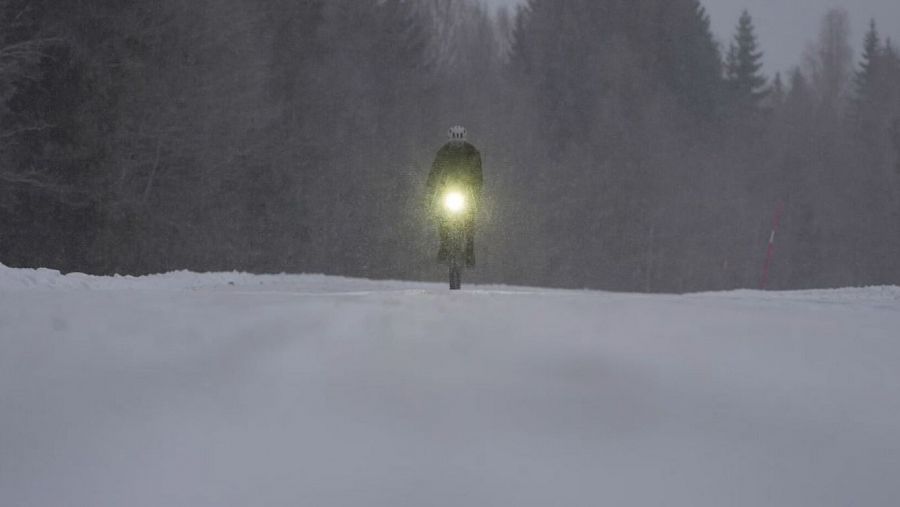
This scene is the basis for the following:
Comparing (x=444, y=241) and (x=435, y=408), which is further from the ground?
(x=444, y=241)

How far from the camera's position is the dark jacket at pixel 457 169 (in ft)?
45.4

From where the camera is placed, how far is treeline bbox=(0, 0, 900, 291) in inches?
939

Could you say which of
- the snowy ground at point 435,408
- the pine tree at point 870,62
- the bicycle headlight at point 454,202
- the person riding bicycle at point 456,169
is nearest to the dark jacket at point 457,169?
the person riding bicycle at point 456,169

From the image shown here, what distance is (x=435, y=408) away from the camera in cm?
473

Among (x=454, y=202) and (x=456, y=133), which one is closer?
(x=456, y=133)

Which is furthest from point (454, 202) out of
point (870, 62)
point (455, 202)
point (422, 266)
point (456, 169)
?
point (870, 62)

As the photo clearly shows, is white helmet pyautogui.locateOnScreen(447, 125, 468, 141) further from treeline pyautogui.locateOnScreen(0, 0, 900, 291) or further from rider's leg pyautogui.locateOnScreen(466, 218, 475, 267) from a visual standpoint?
treeline pyautogui.locateOnScreen(0, 0, 900, 291)

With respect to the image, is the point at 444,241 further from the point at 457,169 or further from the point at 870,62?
the point at 870,62

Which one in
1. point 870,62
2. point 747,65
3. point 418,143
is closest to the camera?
point 418,143

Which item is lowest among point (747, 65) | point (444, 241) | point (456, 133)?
point (444, 241)

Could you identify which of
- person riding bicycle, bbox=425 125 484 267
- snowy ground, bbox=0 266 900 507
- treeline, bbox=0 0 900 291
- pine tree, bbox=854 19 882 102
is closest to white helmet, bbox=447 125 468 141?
person riding bicycle, bbox=425 125 484 267

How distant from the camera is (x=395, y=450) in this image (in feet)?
14.3

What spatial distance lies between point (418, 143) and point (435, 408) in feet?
136

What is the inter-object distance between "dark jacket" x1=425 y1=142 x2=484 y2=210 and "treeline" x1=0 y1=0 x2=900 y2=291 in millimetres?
11059
